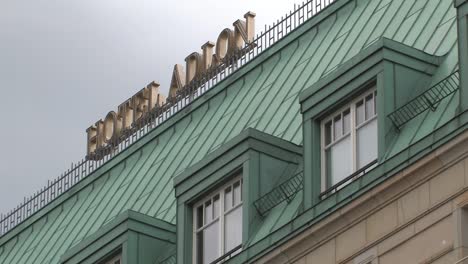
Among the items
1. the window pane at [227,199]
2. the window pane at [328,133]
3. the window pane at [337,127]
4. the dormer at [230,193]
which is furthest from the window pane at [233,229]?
the window pane at [337,127]

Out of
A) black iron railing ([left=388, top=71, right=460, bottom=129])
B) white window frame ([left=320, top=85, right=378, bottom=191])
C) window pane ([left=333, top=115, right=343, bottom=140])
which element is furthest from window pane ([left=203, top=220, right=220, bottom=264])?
black iron railing ([left=388, top=71, right=460, bottom=129])

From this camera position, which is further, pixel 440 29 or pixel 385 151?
pixel 440 29

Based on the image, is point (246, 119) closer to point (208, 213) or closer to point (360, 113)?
point (208, 213)

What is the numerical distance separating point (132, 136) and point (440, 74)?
17.6 meters

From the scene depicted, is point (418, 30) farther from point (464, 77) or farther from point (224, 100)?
point (224, 100)

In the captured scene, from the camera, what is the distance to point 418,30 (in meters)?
43.6

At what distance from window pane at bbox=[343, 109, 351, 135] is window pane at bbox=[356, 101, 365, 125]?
0.71 ft

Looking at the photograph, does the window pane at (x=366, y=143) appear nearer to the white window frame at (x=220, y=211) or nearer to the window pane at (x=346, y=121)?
the window pane at (x=346, y=121)

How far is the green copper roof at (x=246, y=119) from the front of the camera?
4312cm

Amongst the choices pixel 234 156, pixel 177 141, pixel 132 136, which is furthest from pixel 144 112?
pixel 234 156

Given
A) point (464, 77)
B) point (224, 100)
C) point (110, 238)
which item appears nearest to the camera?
point (464, 77)

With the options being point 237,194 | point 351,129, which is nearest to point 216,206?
point 237,194

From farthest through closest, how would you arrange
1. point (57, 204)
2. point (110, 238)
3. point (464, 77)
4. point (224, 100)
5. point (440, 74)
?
point (57, 204), point (224, 100), point (110, 238), point (440, 74), point (464, 77)

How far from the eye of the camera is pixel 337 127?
136ft
